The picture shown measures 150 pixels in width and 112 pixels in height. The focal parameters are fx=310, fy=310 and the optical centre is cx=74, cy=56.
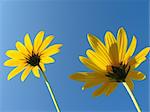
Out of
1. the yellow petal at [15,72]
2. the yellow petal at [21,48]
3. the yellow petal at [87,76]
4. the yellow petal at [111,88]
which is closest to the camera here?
the yellow petal at [87,76]

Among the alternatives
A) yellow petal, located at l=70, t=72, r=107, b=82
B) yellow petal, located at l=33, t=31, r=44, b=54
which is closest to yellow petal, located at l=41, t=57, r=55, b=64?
yellow petal, located at l=33, t=31, r=44, b=54

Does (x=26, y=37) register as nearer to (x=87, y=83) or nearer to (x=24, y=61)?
(x=24, y=61)

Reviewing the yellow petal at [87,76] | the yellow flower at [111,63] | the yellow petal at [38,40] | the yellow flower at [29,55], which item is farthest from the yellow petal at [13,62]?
the yellow petal at [87,76]

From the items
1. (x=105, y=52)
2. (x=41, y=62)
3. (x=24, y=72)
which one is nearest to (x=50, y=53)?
(x=41, y=62)

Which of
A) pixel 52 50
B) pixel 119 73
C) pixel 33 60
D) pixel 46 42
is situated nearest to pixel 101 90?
pixel 119 73

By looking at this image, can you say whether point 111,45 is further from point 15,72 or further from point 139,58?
point 15,72

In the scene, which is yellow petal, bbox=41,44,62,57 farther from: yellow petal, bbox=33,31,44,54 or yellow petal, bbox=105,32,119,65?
yellow petal, bbox=105,32,119,65

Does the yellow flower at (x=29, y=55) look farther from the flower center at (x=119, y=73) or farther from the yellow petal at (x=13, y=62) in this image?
the flower center at (x=119, y=73)

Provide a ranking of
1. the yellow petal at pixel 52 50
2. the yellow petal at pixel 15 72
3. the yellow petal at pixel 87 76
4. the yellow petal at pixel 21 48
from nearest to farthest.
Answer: the yellow petal at pixel 87 76 → the yellow petal at pixel 52 50 → the yellow petal at pixel 15 72 → the yellow petal at pixel 21 48
